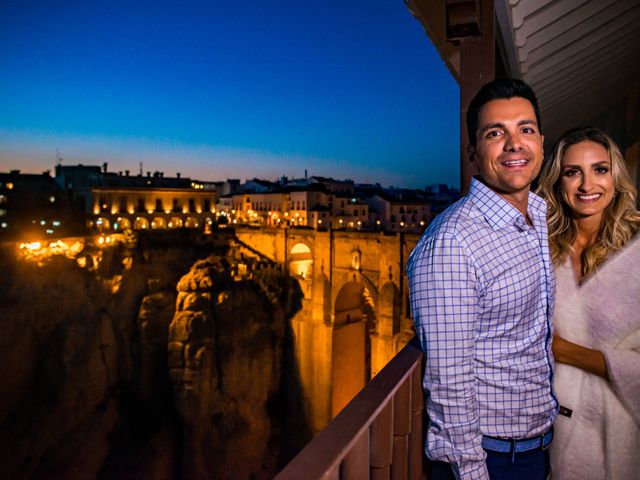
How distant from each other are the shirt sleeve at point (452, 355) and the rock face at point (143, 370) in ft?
79.6

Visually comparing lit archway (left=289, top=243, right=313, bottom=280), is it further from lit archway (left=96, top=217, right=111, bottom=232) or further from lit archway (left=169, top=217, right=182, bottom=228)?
lit archway (left=96, top=217, right=111, bottom=232)

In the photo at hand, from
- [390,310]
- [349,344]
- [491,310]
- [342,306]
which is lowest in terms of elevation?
[349,344]

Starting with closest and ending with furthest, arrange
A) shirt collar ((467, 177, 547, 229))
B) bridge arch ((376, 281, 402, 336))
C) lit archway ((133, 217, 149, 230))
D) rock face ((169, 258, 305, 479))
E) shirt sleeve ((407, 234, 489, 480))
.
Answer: shirt sleeve ((407, 234, 489, 480)) → shirt collar ((467, 177, 547, 229)) → bridge arch ((376, 281, 402, 336)) → rock face ((169, 258, 305, 479)) → lit archway ((133, 217, 149, 230))

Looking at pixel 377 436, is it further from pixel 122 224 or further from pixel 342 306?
pixel 122 224

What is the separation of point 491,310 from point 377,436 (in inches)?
31.3

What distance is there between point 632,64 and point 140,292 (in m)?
27.5

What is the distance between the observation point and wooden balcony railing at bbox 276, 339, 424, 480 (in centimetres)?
139

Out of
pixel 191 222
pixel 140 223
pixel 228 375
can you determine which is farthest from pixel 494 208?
pixel 191 222

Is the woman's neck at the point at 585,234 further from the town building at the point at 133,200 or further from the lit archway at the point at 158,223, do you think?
the lit archway at the point at 158,223

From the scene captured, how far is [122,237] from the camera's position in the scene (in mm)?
29016

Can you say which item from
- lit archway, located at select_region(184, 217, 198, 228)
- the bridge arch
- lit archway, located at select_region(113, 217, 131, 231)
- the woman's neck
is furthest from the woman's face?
lit archway, located at select_region(184, 217, 198, 228)

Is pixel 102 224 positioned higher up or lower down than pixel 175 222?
lower down

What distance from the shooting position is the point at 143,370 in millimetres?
25906

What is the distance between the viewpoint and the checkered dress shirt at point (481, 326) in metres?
1.85
